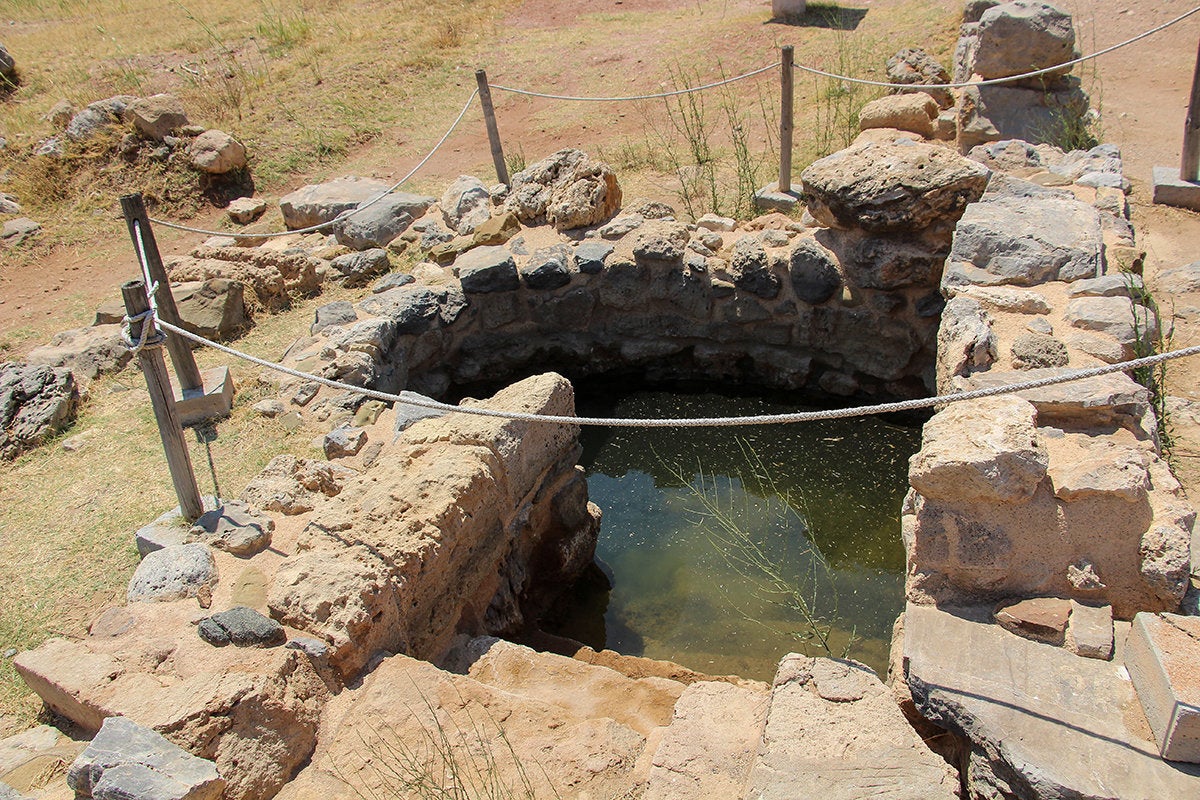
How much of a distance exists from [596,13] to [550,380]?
10934mm

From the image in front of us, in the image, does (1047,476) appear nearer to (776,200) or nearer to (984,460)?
(984,460)

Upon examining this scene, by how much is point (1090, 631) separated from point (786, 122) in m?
4.90

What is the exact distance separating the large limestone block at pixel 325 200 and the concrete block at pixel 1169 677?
6.73m

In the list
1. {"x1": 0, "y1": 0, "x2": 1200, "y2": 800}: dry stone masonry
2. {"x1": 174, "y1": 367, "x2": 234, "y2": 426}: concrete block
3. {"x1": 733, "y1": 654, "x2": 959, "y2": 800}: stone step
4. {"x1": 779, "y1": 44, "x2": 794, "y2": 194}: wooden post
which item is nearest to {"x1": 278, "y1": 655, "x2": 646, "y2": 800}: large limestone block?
{"x1": 0, "y1": 0, "x2": 1200, "y2": 800}: dry stone masonry

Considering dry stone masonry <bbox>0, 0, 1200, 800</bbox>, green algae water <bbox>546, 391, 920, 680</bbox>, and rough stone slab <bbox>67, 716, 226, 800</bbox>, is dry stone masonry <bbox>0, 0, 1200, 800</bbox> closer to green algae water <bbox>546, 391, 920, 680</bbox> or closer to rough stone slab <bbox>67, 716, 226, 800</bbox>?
rough stone slab <bbox>67, 716, 226, 800</bbox>

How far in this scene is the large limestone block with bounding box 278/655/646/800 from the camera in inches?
107

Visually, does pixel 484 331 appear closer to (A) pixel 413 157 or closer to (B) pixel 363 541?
(B) pixel 363 541

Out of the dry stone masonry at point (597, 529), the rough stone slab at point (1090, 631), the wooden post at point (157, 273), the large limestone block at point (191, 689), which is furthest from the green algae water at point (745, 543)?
the wooden post at point (157, 273)

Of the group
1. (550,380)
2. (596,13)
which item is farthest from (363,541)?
(596,13)

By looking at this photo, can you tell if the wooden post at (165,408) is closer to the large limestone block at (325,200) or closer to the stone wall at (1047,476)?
the stone wall at (1047,476)

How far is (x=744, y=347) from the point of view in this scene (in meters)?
6.32

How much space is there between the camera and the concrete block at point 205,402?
521 cm

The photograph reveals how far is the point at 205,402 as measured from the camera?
5246mm

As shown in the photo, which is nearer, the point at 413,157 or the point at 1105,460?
the point at 1105,460
